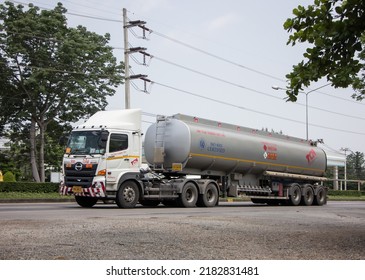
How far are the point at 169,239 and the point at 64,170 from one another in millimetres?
10273

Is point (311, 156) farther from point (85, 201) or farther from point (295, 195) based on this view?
point (85, 201)

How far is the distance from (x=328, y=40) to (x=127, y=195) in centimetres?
1154

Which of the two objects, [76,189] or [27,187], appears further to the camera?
[27,187]

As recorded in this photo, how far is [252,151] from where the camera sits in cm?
2314

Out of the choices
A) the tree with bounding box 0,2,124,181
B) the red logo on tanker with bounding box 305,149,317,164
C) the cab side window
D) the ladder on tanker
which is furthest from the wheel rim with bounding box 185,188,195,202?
the tree with bounding box 0,2,124,181

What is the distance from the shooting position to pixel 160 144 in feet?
67.5

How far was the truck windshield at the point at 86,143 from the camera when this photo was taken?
17.8 m

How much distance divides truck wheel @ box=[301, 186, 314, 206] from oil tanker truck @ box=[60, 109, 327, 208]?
5cm

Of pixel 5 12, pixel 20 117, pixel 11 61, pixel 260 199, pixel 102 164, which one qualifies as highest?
pixel 5 12

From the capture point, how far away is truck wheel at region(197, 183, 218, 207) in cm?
2091

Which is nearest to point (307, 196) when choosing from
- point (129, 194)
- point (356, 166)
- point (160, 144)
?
point (160, 144)

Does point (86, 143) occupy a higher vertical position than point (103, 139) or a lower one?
lower
